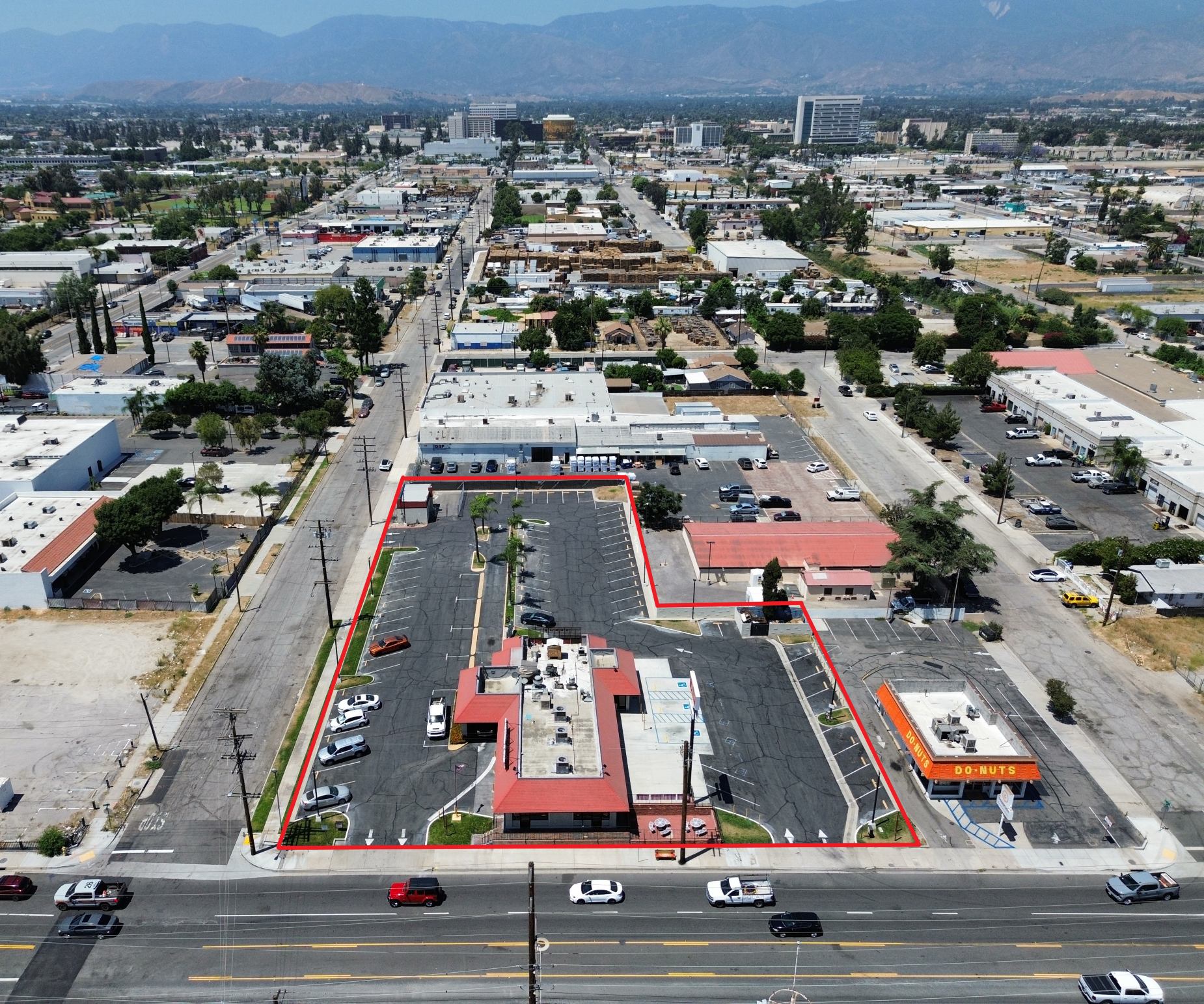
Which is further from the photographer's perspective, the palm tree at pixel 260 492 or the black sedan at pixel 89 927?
the palm tree at pixel 260 492

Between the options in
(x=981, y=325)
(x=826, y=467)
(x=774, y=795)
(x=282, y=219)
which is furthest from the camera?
(x=282, y=219)

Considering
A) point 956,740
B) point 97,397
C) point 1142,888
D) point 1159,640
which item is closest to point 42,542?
point 97,397

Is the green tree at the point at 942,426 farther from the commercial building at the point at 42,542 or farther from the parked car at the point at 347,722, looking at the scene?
the commercial building at the point at 42,542

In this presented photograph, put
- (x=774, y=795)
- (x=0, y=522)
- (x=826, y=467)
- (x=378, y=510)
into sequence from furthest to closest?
1. (x=826, y=467)
2. (x=378, y=510)
3. (x=0, y=522)
4. (x=774, y=795)

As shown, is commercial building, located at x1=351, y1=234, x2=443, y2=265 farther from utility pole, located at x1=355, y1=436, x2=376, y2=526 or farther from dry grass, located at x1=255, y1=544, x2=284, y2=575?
dry grass, located at x1=255, y1=544, x2=284, y2=575

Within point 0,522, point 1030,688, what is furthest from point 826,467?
point 0,522

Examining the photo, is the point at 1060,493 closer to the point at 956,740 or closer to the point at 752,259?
the point at 956,740

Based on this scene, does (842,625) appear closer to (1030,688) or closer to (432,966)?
(1030,688)

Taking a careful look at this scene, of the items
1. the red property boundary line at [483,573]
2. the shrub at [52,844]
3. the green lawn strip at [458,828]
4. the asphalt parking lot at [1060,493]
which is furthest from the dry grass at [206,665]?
the asphalt parking lot at [1060,493]
